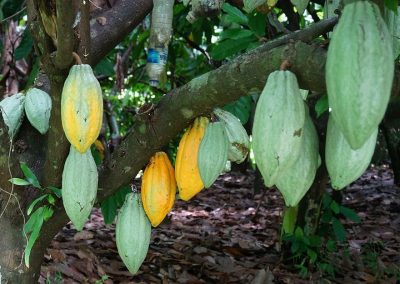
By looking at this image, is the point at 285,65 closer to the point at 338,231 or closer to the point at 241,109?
the point at 241,109

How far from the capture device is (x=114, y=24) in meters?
1.74

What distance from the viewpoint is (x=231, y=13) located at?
2195 mm

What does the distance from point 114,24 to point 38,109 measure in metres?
0.38

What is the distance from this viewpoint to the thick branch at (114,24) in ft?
5.61

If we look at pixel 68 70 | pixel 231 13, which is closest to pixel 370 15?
pixel 68 70

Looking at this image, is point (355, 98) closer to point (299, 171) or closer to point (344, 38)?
point (344, 38)

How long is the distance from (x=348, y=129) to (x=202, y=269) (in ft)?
7.16

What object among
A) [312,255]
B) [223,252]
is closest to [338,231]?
[312,255]

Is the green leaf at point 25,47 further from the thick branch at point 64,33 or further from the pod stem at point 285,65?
the pod stem at point 285,65

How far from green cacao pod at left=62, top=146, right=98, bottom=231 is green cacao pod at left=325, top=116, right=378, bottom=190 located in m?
0.64

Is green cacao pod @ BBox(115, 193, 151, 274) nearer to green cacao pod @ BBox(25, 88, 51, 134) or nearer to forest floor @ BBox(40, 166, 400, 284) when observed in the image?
green cacao pod @ BBox(25, 88, 51, 134)

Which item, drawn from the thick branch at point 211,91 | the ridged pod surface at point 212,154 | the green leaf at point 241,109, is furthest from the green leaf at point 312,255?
the ridged pod surface at point 212,154

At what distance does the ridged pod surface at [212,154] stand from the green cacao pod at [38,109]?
0.53m

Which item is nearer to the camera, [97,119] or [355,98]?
[355,98]
